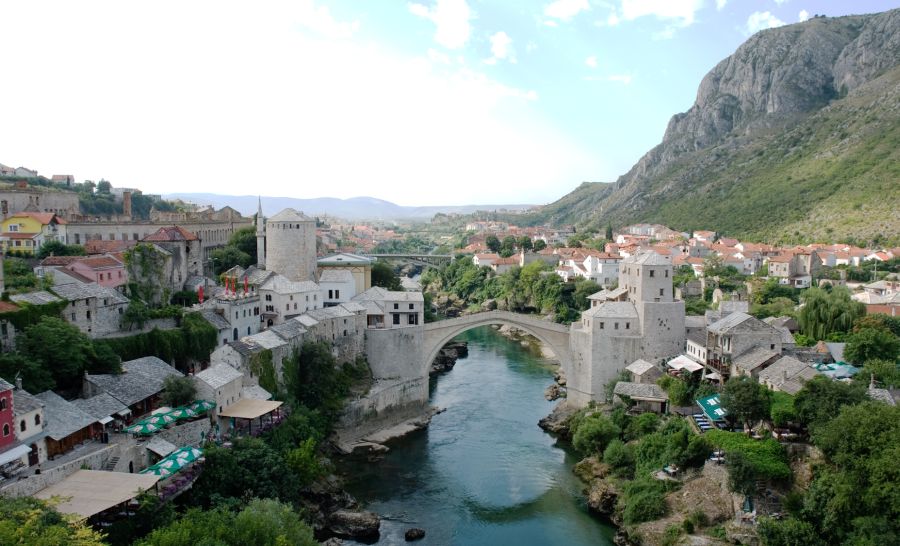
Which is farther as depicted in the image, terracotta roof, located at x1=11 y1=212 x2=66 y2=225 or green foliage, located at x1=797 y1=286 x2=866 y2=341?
terracotta roof, located at x1=11 y1=212 x2=66 y2=225

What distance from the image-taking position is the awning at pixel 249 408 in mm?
22562

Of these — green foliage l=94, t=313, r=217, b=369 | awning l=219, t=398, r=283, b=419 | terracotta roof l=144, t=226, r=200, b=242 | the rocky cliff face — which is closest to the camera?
awning l=219, t=398, r=283, b=419

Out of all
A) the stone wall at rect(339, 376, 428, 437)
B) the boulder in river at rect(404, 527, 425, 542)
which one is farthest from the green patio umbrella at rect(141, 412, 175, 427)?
the stone wall at rect(339, 376, 428, 437)

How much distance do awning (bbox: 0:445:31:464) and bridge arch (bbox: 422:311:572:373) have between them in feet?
64.3

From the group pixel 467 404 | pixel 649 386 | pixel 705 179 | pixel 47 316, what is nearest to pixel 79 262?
pixel 47 316

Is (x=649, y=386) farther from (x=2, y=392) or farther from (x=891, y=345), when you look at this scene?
(x=2, y=392)

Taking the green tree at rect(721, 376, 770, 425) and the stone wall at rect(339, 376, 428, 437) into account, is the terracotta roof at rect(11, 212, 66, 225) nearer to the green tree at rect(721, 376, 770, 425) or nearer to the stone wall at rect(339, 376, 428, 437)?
the stone wall at rect(339, 376, 428, 437)

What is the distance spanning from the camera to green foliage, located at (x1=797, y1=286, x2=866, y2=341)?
31.4 metres

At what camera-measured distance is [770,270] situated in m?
49.9

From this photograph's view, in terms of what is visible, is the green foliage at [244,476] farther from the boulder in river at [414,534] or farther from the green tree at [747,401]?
the green tree at [747,401]

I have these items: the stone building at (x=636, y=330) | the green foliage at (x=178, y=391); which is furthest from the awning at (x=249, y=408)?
the stone building at (x=636, y=330)

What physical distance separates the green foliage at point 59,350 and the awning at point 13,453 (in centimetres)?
376

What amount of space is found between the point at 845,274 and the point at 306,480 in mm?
40268

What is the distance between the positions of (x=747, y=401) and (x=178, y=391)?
1804 cm
